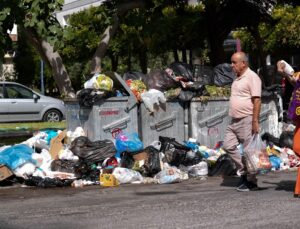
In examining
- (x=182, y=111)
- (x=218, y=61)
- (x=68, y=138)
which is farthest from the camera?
(x=218, y=61)

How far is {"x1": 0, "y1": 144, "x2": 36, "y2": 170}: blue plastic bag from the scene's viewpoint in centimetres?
948

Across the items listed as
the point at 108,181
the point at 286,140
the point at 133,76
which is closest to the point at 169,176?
the point at 108,181

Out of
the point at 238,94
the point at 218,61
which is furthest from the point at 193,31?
the point at 238,94

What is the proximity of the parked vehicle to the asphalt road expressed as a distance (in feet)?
41.6


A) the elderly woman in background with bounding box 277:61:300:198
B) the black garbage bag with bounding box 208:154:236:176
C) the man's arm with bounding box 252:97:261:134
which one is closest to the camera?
the elderly woman in background with bounding box 277:61:300:198

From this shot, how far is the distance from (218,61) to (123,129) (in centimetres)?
726

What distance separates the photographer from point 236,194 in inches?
317

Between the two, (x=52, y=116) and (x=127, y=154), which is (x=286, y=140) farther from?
(x=52, y=116)

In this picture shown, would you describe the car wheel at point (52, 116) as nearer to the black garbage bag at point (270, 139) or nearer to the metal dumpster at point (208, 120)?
the metal dumpster at point (208, 120)

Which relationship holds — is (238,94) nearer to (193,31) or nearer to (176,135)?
(176,135)

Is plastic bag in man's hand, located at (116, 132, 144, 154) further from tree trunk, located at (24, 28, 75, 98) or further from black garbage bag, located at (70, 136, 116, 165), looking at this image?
tree trunk, located at (24, 28, 75, 98)

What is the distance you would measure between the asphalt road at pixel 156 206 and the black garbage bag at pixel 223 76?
2.67 meters

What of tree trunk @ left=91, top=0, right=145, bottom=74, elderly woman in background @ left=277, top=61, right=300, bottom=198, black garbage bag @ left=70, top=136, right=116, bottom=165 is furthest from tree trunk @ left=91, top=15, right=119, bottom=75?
elderly woman in background @ left=277, top=61, right=300, bottom=198

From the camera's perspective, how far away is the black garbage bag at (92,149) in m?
9.73
